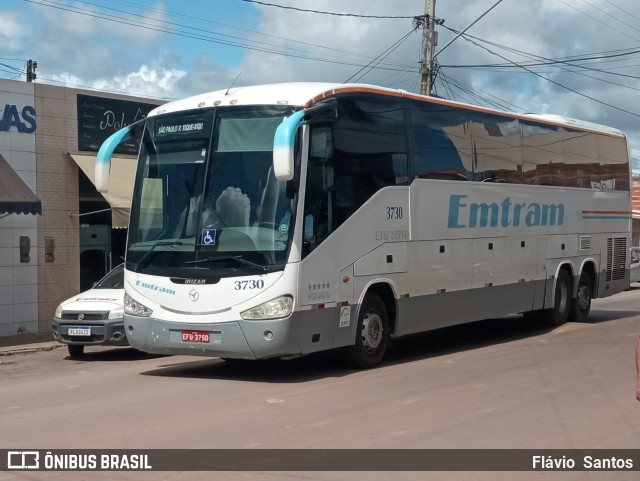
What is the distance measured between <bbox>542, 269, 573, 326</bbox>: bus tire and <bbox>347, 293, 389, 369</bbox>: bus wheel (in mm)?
6208

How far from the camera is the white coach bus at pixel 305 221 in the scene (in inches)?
417

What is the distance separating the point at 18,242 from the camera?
1812 cm

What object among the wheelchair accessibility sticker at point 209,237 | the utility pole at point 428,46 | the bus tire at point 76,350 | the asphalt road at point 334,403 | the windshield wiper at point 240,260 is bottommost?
the bus tire at point 76,350

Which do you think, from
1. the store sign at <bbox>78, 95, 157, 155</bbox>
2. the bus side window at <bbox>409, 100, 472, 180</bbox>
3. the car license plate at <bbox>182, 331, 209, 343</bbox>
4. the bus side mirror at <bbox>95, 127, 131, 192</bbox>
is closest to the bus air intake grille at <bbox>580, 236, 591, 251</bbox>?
the bus side window at <bbox>409, 100, 472, 180</bbox>

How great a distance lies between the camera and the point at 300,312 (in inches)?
419

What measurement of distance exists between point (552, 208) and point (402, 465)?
1098 centimetres

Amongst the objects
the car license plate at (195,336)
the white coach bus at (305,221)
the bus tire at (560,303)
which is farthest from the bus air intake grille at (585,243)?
the car license plate at (195,336)

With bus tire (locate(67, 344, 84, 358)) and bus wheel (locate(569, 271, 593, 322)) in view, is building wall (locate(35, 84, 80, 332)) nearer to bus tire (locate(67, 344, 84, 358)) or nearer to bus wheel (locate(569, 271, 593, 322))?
bus tire (locate(67, 344, 84, 358))

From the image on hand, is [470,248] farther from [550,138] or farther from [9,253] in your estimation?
[9,253]

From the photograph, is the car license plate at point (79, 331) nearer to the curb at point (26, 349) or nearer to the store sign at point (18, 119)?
the curb at point (26, 349)

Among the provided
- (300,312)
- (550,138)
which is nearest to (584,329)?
(550,138)

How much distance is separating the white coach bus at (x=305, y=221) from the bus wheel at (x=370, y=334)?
0.08ft

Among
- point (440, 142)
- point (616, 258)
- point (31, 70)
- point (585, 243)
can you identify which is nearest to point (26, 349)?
point (440, 142)

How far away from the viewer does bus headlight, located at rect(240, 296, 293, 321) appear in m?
10.5
